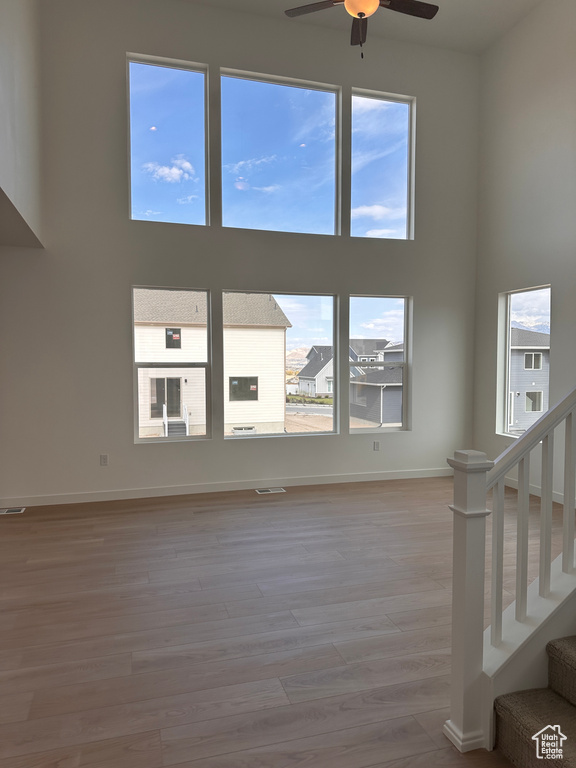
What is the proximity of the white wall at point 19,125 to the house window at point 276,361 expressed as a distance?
2.10 m

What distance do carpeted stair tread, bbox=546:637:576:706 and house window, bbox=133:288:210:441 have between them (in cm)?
416

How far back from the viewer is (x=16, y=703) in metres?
2.14

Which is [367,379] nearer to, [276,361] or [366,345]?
[366,345]

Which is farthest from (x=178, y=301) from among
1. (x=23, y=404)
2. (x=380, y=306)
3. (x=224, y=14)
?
(x=224, y=14)

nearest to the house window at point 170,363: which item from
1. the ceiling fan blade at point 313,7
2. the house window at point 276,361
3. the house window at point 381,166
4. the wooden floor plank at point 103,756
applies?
the house window at point 276,361

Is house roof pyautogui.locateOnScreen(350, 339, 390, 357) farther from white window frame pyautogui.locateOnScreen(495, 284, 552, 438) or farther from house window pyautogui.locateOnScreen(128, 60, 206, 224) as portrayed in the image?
house window pyautogui.locateOnScreen(128, 60, 206, 224)

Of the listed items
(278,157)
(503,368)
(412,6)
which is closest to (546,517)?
(412,6)

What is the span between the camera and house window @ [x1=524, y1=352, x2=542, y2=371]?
5.54m

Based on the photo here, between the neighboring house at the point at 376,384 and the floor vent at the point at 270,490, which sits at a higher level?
the neighboring house at the point at 376,384

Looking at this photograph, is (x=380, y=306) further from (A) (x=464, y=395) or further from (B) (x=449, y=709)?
(B) (x=449, y=709)

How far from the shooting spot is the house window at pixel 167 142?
5.38 meters

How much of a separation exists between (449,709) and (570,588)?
696mm

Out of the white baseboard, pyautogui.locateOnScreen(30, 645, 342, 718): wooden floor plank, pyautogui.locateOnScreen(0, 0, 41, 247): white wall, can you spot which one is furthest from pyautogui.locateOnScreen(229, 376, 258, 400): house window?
pyautogui.locateOnScreen(30, 645, 342, 718): wooden floor plank

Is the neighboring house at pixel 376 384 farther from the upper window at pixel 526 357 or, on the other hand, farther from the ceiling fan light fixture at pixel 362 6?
Result: the ceiling fan light fixture at pixel 362 6
